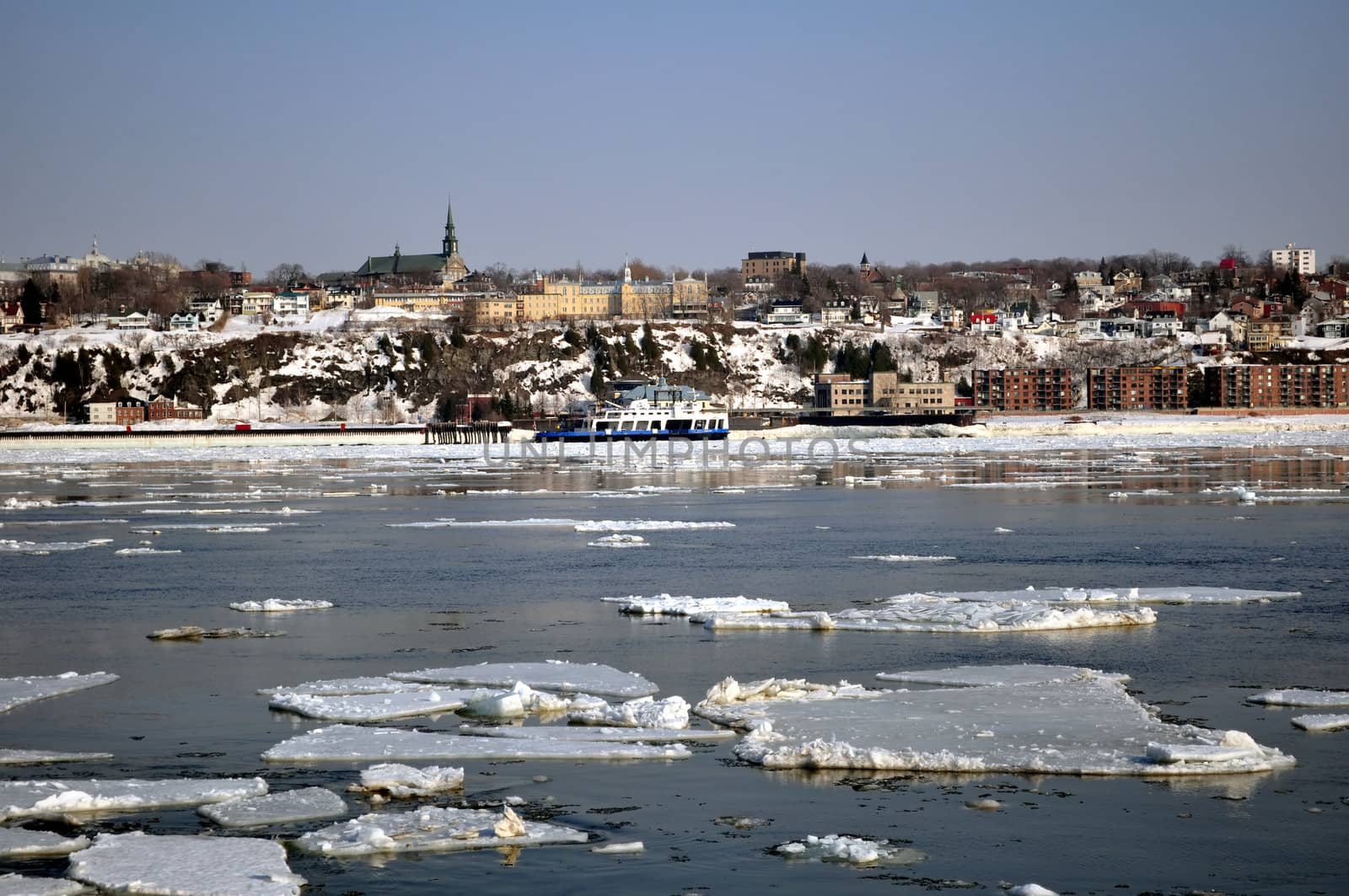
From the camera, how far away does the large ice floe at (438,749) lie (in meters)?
12.1

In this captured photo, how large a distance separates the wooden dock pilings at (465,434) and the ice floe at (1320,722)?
86982 millimetres

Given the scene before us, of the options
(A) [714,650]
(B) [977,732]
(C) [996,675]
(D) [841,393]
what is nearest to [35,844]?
(B) [977,732]

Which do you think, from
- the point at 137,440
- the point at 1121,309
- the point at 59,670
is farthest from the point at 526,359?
the point at 59,670

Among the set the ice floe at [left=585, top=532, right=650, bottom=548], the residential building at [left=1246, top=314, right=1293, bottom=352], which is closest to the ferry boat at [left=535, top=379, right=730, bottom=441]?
the ice floe at [left=585, top=532, right=650, bottom=548]

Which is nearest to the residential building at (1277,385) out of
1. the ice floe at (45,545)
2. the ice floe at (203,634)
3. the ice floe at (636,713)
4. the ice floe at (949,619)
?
the ice floe at (45,545)

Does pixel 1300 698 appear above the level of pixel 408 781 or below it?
above

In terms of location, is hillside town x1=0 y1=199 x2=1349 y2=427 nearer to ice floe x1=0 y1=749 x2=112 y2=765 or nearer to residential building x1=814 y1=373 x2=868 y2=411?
residential building x1=814 y1=373 x2=868 y2=411

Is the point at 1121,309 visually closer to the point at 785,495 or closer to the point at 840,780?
the point at 785,495

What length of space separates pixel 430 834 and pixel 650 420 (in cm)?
9552

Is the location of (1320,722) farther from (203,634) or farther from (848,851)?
(203,634)

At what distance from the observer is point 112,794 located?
1089 cm

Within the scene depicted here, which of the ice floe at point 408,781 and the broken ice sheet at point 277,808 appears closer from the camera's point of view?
the broken ice sheet at point 277,808

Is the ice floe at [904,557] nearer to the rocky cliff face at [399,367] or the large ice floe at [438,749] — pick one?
the large ice floe at [438,749]

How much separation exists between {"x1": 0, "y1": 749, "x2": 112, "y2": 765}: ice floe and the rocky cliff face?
116m
